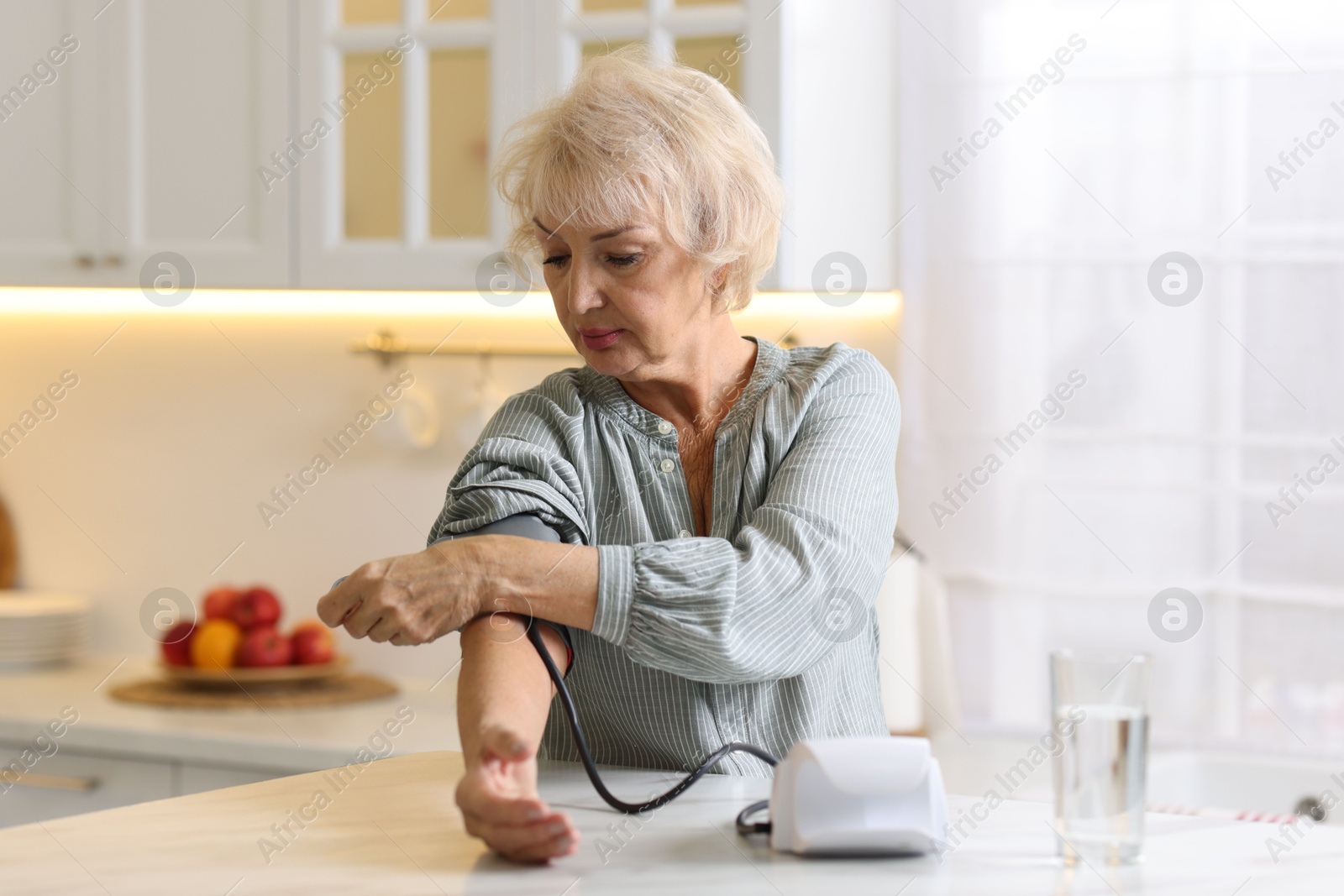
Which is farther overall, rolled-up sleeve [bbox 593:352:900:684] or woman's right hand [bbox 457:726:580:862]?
rolled-up sleeve [bbox 593:352:900:684]

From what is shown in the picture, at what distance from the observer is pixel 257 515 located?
262 centimetres

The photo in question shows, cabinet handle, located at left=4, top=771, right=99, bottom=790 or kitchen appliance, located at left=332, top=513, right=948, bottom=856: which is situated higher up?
kitchen appliance, located at left=332, top=513, right=948, bottom=856

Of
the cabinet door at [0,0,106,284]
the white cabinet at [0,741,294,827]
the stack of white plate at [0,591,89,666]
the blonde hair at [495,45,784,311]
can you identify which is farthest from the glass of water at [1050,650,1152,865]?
the stack of white plate at [0,591,89,666]

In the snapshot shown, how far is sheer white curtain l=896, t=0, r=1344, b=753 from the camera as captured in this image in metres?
1.92

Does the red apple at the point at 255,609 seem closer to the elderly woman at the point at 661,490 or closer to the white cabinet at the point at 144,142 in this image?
the white cabinet at the point at 144,142

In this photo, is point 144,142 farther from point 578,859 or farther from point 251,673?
point 578,859

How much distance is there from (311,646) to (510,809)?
1690mm

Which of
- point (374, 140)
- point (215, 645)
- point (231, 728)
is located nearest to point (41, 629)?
point (215, 645)

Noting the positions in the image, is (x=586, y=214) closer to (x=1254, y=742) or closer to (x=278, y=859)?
(x=278, y=859)

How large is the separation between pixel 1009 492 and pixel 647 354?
3.49 feet

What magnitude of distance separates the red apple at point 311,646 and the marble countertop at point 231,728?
0.13m

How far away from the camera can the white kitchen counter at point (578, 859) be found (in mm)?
729

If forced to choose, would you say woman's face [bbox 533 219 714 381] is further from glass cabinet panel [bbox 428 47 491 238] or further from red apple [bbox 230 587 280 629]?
red apple [bbox 230 587 280 629]

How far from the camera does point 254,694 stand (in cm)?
225
